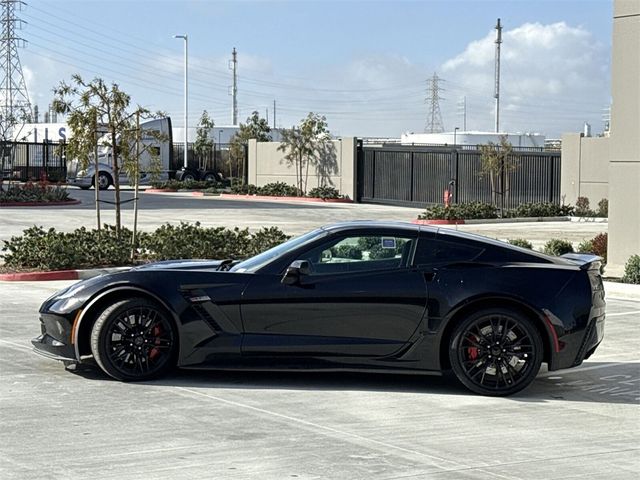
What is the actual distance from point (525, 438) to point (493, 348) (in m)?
1.44

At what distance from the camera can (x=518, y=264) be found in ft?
30.6

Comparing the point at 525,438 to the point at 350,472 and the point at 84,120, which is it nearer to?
the point at 350,472

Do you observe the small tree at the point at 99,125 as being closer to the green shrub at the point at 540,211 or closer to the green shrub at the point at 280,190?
the green shrub at the point at 540,211

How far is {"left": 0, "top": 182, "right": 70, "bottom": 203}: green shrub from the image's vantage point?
3725 centimetres

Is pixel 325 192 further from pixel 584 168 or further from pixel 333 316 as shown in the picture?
pixel 333 316

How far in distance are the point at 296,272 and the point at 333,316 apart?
47 cm

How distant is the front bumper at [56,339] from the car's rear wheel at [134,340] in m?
0.24

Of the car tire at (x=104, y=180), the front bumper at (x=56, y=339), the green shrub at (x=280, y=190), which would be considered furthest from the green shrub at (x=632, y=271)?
the car tire at (x=104, y=180)

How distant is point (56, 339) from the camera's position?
9.41m

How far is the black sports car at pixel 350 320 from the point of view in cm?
907

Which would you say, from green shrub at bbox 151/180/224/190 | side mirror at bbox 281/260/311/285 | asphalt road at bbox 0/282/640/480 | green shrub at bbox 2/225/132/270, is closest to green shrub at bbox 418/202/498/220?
green shrub at bbox 2/225/132/270

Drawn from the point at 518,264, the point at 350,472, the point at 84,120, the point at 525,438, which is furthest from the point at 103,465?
the point at 84,120

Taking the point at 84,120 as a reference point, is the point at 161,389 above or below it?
below

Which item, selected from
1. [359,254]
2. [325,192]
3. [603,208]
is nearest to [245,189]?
[325,192]
